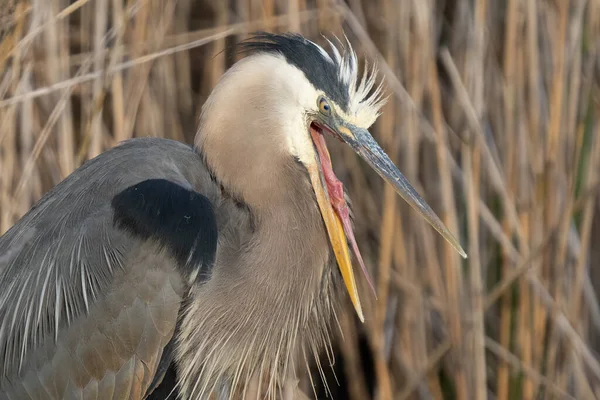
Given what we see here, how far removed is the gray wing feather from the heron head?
0.23m

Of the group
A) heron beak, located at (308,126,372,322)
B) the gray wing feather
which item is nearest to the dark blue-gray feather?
heron beak, located at (308,126,372,322)

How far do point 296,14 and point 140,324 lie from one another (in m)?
1.06

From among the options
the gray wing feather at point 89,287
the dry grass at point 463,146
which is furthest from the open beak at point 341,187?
the dry grass at point 463,146

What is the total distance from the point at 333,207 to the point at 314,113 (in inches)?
8.3

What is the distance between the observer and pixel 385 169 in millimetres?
1859

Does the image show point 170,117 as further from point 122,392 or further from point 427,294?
point 122,392

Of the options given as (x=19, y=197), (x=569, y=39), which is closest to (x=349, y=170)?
(x=569, y=39)

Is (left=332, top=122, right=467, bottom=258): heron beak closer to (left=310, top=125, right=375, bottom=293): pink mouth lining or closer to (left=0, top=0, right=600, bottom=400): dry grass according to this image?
(left=310, top=125, right=375, bottom=293): pink mouth lining

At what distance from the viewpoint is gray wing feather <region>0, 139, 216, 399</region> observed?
1896mm

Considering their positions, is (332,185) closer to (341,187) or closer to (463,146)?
(341,187)

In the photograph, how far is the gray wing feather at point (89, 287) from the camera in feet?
6.22

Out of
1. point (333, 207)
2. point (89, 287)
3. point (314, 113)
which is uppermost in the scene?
point (314, 113)

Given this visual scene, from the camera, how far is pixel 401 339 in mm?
2836

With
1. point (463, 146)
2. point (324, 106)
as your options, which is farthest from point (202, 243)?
point (463, 146)
